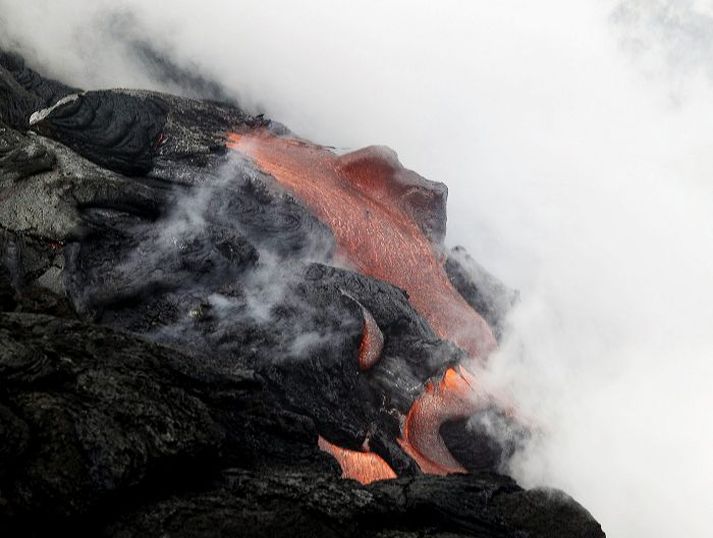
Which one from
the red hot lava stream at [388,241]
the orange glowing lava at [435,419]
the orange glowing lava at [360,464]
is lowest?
the orange glowing lava at [360,464]

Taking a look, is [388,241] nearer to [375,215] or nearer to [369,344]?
[375,215]

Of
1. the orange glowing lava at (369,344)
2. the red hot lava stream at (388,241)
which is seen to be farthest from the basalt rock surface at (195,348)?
the red hot lava stream at (388,241)

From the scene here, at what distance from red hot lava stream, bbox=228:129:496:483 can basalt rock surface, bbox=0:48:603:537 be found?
209mm

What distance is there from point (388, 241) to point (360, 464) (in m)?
4.90

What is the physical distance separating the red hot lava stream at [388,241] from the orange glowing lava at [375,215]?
2cm

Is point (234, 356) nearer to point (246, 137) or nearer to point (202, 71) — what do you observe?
point (246, 137)

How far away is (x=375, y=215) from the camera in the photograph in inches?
470

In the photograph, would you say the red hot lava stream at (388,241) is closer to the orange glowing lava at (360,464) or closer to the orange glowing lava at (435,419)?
the orange glowing lava at (435,419)

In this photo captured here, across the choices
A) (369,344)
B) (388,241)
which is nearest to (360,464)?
(369,344)

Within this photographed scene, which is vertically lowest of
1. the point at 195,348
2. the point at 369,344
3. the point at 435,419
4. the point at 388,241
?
the point at 195,348

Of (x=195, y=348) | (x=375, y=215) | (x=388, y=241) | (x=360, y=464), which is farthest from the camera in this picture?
(x=375, y=215)

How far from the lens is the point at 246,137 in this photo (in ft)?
41.2

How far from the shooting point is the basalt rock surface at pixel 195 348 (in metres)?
4.18

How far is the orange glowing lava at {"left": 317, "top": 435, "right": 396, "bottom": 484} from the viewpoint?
24.6ft
